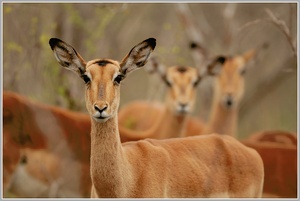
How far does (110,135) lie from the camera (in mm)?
5242

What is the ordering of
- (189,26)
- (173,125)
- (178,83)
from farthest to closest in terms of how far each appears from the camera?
(189,26) < (178,83) < (173,125)

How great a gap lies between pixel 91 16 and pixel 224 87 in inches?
58.7

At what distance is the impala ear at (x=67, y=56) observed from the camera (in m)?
5.28

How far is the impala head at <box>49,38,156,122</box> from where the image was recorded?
509 cm

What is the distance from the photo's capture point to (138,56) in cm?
533

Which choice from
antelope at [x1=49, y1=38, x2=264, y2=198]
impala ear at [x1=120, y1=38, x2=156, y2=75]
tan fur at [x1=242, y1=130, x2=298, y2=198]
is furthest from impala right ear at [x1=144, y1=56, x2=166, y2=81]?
impala ear at [x1=120, y1=38, x2=156, y2=75]

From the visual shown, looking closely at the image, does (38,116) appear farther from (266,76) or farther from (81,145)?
(266,76)

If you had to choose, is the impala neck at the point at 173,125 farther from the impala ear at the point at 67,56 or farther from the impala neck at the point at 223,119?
the impala ear at the point at 67,56

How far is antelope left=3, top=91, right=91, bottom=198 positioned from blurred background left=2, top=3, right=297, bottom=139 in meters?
0.37

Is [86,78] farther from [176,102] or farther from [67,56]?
[176,102]

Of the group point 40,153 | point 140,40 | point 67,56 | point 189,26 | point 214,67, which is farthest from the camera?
point 189,26

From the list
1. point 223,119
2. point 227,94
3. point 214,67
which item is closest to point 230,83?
point 227,94

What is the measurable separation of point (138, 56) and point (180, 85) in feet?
8.16

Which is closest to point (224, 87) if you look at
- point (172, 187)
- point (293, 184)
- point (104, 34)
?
point (104, 34)
